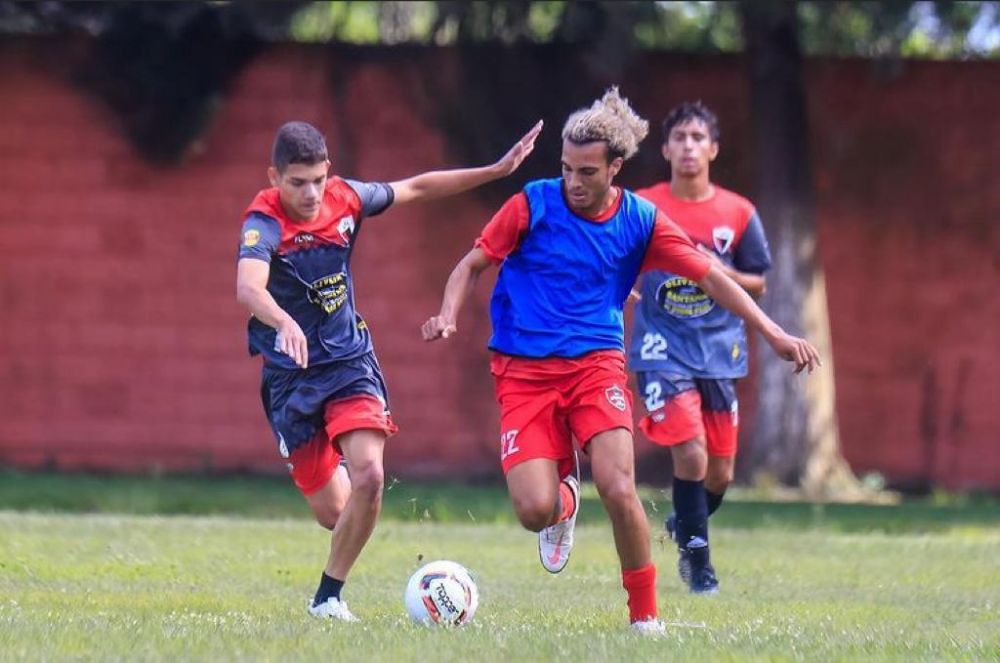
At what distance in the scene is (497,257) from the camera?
7836 mm

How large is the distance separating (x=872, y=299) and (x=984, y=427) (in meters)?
1.64

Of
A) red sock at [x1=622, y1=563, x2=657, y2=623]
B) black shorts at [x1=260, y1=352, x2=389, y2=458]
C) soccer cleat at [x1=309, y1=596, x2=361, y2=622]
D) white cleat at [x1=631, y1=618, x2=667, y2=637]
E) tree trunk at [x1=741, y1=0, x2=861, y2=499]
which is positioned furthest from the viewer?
tree trunk at [x1=741, y1=0, x2=861, y2=499]

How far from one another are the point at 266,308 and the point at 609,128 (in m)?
1.55

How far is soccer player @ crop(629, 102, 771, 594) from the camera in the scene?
9796 millimetres

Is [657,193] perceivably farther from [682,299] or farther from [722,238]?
[682,299]

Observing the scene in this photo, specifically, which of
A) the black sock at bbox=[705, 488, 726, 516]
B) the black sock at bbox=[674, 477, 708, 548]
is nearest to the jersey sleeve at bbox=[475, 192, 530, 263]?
the black sock at bbox=[674, 477, 708, 548]

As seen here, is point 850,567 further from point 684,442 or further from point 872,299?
point 872,299

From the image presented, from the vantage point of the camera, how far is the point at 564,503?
846 cm

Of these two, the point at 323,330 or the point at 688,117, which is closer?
the point at 323,330

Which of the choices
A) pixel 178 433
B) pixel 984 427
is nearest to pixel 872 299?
pixel 984 427

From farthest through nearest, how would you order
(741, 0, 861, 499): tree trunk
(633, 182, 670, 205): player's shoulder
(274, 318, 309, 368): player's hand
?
(741, 0, 861, 499): tree trunk, (633, 182, 670, 205): player's shoulder, (274, 318, 309, 368): player's hand

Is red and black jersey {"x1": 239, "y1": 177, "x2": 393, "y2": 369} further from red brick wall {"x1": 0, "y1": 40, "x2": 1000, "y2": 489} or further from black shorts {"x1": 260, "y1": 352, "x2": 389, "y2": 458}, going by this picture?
red brick wall {"x1": 0, "y1": 40, "x2": 1000, "y2": 489}

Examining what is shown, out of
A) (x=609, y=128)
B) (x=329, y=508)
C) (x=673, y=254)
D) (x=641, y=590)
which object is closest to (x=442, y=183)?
(x=609, y=128)

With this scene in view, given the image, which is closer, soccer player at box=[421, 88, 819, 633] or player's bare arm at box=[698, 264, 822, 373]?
player's bare arm at box=[698, 264, 822, 373]
